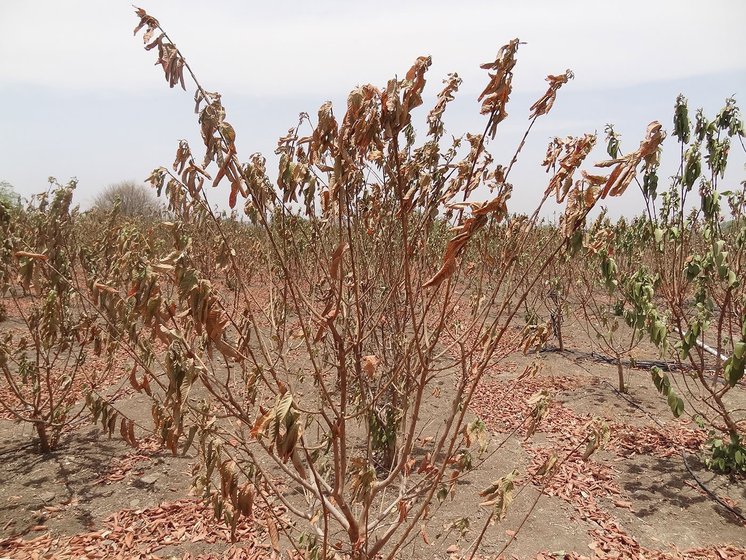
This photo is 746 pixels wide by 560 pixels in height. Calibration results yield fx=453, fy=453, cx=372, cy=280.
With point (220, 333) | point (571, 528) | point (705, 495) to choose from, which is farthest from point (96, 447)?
point (705, 495)

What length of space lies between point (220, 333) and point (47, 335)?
2886 millimetres

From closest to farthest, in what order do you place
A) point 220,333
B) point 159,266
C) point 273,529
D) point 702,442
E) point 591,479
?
point 159,266 → point 220,333 → point 273,529 → point 591,479 → point 702,442

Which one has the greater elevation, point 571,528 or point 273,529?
point 273,529

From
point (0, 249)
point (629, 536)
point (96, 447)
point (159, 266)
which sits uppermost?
point (0, 249)

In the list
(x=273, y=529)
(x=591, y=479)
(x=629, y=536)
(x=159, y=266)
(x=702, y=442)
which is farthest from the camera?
(x=702, y=442)

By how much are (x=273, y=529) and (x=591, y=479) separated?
326 centimetres

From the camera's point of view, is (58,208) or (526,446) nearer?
(58,208)

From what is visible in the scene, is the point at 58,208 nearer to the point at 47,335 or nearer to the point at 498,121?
the point at 47,335

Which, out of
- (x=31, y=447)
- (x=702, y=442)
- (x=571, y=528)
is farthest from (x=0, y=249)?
(x=702, y=442)

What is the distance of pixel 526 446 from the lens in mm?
4664

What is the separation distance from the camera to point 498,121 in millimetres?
1483

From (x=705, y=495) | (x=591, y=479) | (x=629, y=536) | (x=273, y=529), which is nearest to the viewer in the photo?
(x=273, y=529)

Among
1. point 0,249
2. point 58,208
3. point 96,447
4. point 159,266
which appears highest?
point 58,208

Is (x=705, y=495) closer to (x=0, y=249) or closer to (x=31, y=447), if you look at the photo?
(x=31, y=447)
